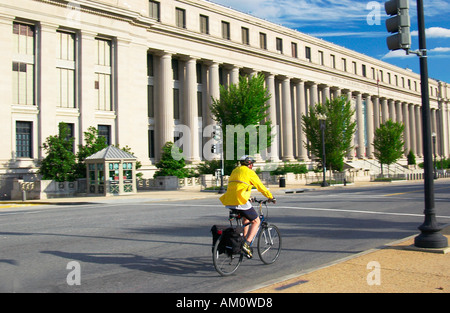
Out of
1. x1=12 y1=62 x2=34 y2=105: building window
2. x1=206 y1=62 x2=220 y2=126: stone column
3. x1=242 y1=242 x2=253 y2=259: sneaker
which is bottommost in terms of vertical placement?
x1=242 y1=242 x2=253 y2=259: sneaker

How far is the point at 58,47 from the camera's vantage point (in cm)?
3553

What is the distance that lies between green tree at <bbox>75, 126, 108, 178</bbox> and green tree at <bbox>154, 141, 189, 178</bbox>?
19.4ft

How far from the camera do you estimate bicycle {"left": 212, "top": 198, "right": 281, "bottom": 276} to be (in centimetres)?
702

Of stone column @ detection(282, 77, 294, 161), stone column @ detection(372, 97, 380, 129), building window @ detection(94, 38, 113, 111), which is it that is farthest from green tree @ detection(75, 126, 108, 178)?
stone column @ detection(372, 97, 380, 129)

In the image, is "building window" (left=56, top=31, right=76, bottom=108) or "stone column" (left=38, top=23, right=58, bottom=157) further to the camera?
"building window" (left=56, top=31, right=76, bottom=108)

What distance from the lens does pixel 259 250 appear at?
25.5 ft

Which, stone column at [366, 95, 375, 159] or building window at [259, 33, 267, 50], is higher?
building window at [259, 33, 267, 50]

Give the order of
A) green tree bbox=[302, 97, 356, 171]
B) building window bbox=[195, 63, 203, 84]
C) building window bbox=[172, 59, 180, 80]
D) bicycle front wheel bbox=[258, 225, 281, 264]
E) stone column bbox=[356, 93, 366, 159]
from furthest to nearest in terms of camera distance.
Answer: stone column bbox=[356, 93, 366, 159]
building window bbox=[195, 63, 203, 84]
building window bbox=[172, 59, 180, 80]
green tree bbox=[302, 97, 356, 171]
bicycle front wheel bbox=[258, 225, 281, 264]

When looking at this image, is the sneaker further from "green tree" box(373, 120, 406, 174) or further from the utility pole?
"green tree" box(373, 120, 406, 174)

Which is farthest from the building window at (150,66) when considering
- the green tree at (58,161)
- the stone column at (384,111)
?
the stone column at (384,111)

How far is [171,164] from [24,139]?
12.2m

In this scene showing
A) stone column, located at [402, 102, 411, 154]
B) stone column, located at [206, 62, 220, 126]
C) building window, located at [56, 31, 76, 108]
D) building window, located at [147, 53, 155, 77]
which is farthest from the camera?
stone column, located at [402, 102, 411, 154]

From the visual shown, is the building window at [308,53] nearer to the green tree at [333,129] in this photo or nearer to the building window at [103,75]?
the green tree at [333,129]
